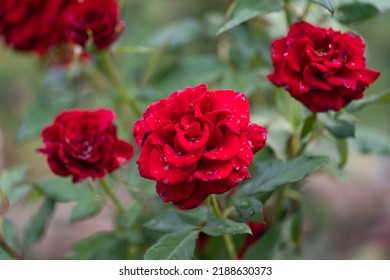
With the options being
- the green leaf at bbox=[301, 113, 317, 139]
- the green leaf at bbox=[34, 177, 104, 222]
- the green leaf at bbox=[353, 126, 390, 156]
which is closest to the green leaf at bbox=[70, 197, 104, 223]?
the green leaf at bbox=[34, 177, 104, 222]

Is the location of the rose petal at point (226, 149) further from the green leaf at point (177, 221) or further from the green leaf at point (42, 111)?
the green leaf at point (42, 111)

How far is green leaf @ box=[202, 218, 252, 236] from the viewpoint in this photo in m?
0.78

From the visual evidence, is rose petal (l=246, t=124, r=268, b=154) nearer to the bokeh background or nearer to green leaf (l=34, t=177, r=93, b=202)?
the bokeh background

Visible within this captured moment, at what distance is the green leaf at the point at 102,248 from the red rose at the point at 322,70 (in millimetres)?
363

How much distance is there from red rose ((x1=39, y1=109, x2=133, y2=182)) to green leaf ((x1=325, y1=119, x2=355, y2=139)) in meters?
0.28

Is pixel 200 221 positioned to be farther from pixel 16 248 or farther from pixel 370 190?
pixel 370 190

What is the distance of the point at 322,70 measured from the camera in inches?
31.8

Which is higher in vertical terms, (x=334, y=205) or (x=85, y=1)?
(x=85, y=1)

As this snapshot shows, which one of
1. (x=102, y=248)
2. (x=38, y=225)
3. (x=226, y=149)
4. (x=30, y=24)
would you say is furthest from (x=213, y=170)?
(x=30, y=24)

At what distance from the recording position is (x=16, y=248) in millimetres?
1057

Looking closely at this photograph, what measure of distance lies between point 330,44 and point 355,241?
101 centimetres

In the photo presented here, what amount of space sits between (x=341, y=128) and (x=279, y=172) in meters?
0.12

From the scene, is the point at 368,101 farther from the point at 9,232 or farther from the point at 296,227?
the point at 9,232
